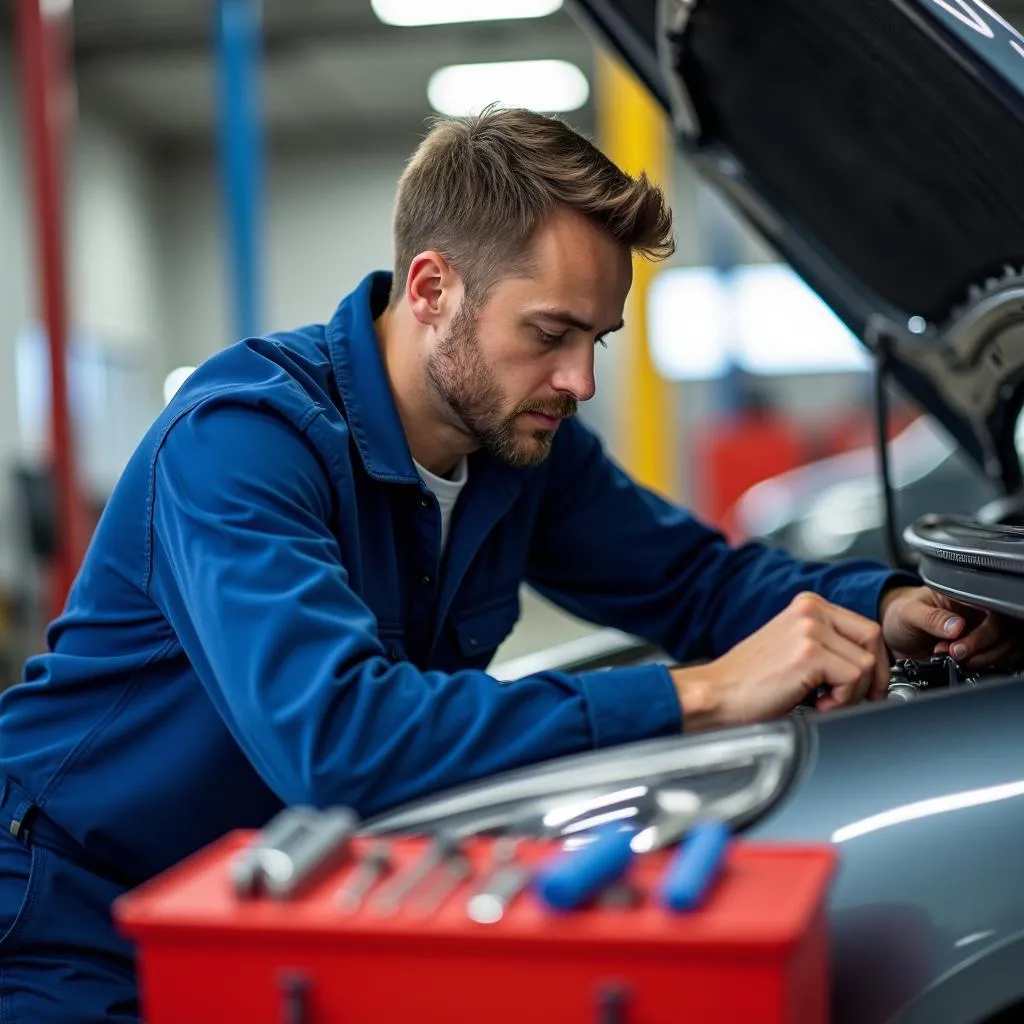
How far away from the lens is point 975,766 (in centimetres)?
101

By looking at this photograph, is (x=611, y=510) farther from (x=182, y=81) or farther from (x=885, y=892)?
(x=182, y=81)

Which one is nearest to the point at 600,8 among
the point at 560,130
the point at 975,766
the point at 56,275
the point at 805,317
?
the point at 560,130

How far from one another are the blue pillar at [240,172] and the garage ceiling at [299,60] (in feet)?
14.6

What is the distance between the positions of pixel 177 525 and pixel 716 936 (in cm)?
66

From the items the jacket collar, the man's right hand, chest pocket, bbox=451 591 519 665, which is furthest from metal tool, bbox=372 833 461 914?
chest pocket, bbox=451 591 519 665

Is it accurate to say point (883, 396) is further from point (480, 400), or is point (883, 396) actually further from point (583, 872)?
point (583, 872)

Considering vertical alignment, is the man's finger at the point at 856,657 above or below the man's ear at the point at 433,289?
below

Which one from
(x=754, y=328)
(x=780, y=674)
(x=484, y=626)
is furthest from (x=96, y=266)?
(x=780, y=674)

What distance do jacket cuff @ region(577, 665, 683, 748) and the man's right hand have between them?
0.04ft

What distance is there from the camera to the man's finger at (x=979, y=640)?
1443 mm

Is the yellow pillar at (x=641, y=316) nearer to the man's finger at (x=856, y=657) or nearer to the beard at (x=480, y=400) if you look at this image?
the beard at (x=480, y=400)

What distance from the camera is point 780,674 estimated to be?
3.78 ft

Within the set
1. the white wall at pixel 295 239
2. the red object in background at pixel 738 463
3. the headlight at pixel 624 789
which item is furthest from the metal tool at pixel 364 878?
the white wall at pixel 295 239

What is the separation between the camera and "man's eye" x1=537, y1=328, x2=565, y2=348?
1409mm
